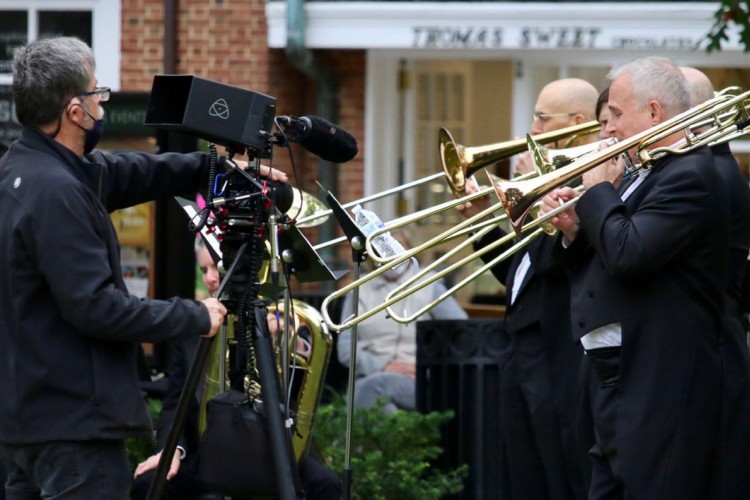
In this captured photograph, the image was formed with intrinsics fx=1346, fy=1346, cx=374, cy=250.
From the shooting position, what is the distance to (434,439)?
18.9ft

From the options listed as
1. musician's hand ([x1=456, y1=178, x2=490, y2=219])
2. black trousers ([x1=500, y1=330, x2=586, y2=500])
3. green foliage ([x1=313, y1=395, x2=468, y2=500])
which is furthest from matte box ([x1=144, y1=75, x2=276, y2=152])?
green foliage ([x1=313, y1=395, x2=468, y2=500])

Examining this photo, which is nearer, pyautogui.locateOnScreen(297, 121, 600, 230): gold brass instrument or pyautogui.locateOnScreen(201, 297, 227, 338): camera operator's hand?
pyautogui.locateOnScreen(201, 297, 227, 338): camera operator's hand

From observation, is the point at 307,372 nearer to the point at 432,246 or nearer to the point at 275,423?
the point at 432,246

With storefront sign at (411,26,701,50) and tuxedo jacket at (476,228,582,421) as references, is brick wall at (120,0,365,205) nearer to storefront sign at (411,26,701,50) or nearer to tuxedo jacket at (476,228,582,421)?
storefront sign at (411,26,701,50)

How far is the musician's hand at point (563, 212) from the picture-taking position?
4.12 metres

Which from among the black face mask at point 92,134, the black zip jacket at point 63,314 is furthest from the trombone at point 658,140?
the black face mask at point 92,134

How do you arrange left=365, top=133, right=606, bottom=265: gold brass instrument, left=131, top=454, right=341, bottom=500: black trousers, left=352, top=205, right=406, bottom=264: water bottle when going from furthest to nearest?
left=131, top=454, right=341, bottom=500: black trousers, left=352, top=205, right=406, bottom=264: water bottle, left=365, top=133, right=606, bottom=265: gold brass instrument

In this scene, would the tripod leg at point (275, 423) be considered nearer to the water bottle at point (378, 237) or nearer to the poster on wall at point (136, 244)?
the water bottle at point (378, 237)

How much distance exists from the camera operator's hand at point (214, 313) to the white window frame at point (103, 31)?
238 inches

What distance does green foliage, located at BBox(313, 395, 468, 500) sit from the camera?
5.61 m

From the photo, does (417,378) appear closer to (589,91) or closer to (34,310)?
(589,91)

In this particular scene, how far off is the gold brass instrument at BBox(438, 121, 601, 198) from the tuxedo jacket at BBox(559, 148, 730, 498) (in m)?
1.27

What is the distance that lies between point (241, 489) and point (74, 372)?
1.99 ft

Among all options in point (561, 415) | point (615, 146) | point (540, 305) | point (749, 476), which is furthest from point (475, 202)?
point (749, 476)
